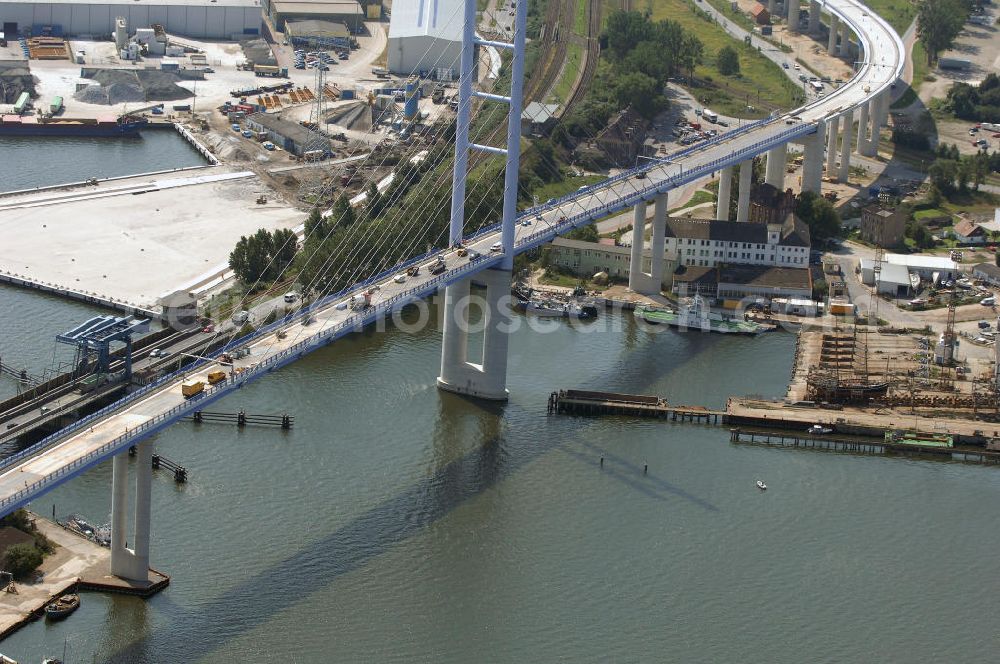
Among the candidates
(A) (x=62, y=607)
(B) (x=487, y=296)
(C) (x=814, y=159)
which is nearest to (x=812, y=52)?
(C) (x=814, y=159)

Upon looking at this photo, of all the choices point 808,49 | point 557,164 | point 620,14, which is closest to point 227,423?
point 557,164

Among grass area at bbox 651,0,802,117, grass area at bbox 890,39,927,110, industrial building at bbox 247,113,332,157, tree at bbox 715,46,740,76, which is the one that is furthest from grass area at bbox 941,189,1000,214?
industrial building at bbox 247,113,332,157

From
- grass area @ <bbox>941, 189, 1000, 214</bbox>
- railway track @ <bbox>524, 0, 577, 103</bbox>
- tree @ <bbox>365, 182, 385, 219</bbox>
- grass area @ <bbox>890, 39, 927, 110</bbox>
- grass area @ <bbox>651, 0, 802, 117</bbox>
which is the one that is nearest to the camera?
tree @ <bbox>365, 182, 385, 219</bbox>

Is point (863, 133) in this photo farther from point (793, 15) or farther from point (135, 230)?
Answer: point (135, 230)

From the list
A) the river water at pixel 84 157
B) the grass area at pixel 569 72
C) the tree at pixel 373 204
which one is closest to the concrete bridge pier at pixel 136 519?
the tree at pixel 373 204

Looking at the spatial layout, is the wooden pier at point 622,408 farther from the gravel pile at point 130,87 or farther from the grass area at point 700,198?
the gravel pile at point 130,87

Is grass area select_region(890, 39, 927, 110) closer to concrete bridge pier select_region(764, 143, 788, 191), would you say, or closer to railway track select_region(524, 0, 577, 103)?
railway track select_region(524, 0, 577, 103)
